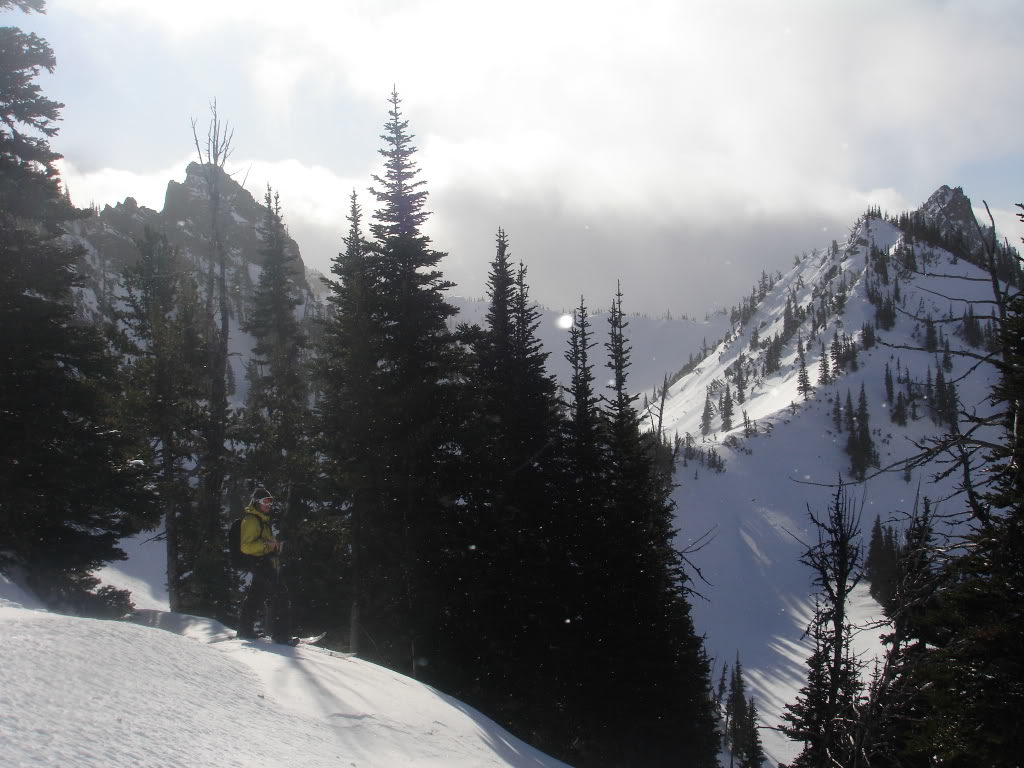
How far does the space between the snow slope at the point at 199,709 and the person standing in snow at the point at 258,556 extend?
1.06 metres

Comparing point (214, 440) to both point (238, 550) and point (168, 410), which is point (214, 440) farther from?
point (238, 550)

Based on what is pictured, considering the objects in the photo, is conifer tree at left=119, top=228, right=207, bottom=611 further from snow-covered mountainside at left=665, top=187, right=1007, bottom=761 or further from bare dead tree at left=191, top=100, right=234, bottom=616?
snow-covered mountainside at left=665, top=187, right=1007, bottom=761

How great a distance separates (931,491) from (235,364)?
16574 centimetres

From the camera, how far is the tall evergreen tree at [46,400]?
1414cm

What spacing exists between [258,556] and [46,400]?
303 inches

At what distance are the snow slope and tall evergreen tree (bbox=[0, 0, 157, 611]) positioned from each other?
24.3 feet

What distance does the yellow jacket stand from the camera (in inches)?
417

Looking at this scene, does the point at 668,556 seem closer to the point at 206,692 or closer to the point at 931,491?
the point at 206,692

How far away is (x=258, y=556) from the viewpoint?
35.2ft

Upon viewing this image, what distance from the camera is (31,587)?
14648 mm

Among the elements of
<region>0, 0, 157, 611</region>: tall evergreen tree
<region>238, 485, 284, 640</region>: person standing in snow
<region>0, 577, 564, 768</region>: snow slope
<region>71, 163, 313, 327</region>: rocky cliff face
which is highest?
<region>71, 163, 313, 327</region>: rocky cliff face

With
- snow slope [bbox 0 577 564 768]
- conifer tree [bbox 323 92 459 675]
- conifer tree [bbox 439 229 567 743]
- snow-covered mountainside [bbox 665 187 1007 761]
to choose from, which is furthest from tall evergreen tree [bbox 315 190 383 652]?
snow-covered mountainside [bbox 665 187 1007 761]

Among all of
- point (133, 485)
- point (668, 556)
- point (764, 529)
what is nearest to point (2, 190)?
point (133, 485)

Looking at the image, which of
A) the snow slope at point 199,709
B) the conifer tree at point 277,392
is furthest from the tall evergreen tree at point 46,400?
the snow slope at point 199,709
